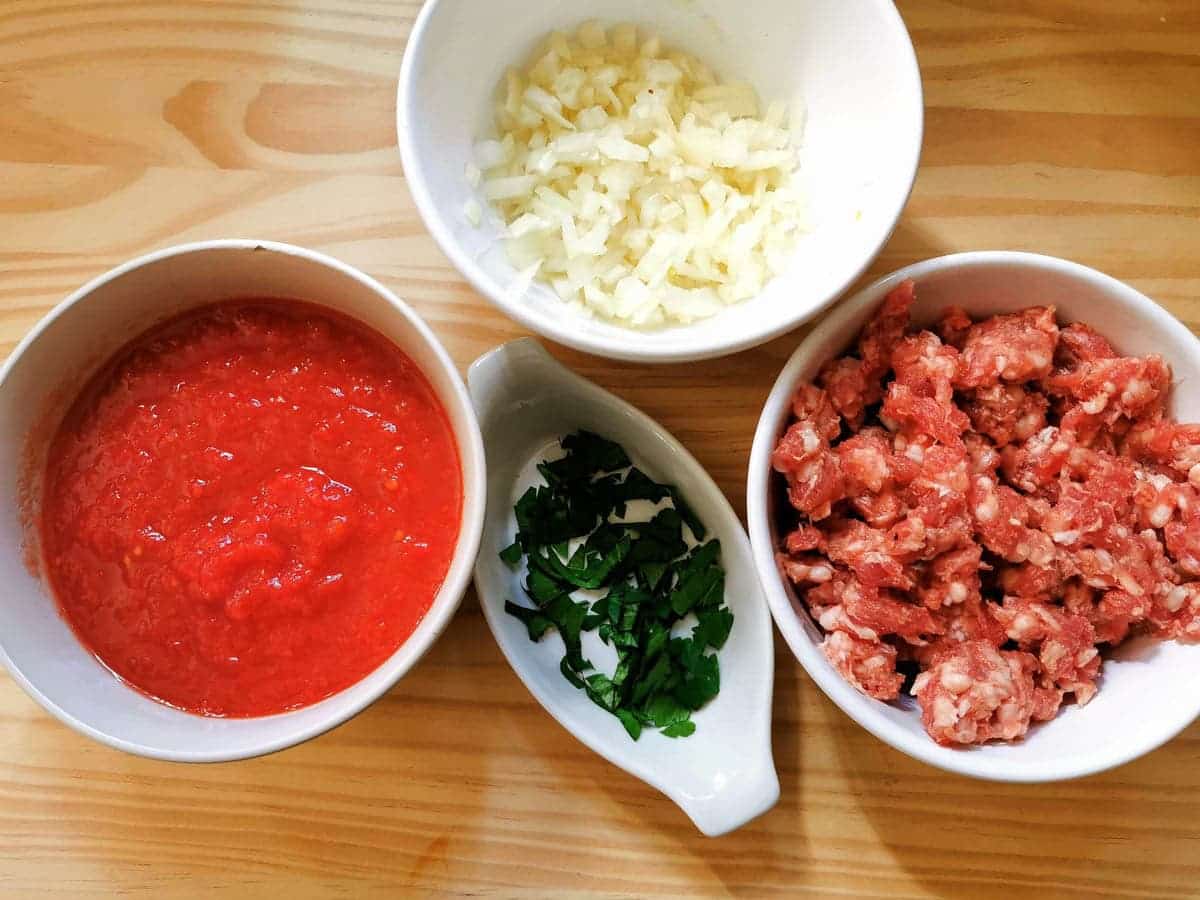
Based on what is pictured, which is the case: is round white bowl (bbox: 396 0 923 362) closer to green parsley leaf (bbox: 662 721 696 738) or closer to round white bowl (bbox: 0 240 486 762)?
round white bowl (bbox: 0 240 486 762)

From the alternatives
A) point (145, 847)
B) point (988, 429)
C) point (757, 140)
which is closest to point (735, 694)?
point (988, 429)

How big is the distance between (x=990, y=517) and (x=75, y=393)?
122cm

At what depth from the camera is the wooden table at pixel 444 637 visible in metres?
1.59

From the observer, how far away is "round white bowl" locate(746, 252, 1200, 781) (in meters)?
1.30

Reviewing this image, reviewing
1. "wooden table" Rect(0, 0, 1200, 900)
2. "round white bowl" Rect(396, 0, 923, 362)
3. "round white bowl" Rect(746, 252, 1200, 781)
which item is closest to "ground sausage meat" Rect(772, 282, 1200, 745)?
"round white bowl" Rect(746, 252, 1200, 781)

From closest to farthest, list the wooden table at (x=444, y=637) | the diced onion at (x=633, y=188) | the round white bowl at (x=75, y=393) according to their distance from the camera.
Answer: the round white bowl at (x=75, y=393)
the diced onion at (x=633, y=188)
the wooden table at (x=444, y=637)

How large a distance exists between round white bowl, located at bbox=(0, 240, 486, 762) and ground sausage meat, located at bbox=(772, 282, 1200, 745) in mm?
466

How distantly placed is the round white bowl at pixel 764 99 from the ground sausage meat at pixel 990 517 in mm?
126

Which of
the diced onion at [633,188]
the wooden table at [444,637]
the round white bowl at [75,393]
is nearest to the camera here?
the round white bowl at [75,393]

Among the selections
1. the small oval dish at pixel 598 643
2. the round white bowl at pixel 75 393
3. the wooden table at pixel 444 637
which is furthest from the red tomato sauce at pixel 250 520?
the wooden table at pixel 444 637

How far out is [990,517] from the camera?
132cm

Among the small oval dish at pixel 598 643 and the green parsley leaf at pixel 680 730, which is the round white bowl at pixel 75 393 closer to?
the small oval dish at pixel 598 643

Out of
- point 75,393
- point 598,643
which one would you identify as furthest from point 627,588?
point 75,393

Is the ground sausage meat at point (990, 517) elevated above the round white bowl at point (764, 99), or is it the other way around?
the round white bowl at point (764, 99)
